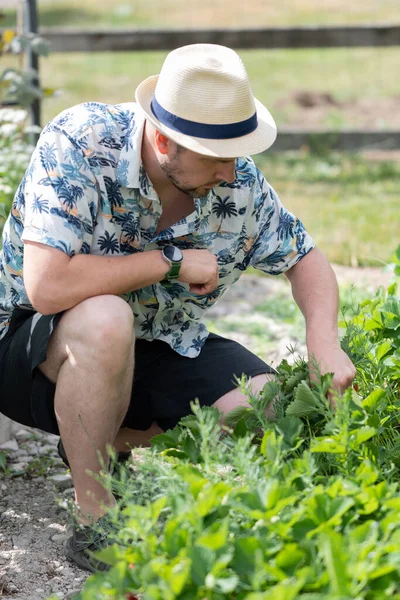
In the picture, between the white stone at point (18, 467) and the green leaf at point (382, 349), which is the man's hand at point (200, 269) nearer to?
the green leaf at point (382, 349)

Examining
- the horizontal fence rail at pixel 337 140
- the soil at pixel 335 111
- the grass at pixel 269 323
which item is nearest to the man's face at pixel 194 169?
the grass at pixel 269 323

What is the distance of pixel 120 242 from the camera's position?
2516mm

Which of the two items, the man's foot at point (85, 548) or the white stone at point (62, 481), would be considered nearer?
the man's foot at point (85, 548)

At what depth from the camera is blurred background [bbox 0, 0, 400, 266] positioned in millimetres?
5859

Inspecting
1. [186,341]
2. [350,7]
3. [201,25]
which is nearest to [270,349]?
[186,341]

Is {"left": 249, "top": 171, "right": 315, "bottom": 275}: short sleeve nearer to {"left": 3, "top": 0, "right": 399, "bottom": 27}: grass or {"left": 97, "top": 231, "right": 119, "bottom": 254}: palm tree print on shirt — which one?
{"left": 97, "top": 231, "right": 119, "bottom": 254}: palm tree print on shirt

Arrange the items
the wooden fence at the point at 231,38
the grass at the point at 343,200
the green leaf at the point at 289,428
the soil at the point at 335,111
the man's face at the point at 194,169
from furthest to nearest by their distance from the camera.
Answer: the soil at the point at 335,111 < the wooden fence at the point at 231,38 < the grass at the point at 343,200 < the man's face at the point at 194,169 < the green leaf at the point at 289,428

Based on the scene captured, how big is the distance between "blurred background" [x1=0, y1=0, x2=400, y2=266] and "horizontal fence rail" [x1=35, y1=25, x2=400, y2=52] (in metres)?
0.51

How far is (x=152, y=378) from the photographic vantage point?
2.73 metres

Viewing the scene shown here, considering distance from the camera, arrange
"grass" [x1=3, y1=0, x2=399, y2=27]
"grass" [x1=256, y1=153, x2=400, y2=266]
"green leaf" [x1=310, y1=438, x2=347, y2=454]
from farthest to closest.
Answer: "grass" [x1=3, y1=0, x2=399, y2=27] → "grass" [x1=256, y1=153, x2=400, y2=266] → "green leaf" [x1=310, y1=438, x2=347, y2=454]

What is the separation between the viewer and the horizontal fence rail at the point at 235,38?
7.22 meters

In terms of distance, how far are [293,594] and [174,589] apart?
0.20m

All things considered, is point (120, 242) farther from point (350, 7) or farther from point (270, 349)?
point (350, 7)

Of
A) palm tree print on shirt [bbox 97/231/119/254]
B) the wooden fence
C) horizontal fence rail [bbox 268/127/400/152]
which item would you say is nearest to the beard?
palm tree print on shirt [bbox 97/231/119/254]
